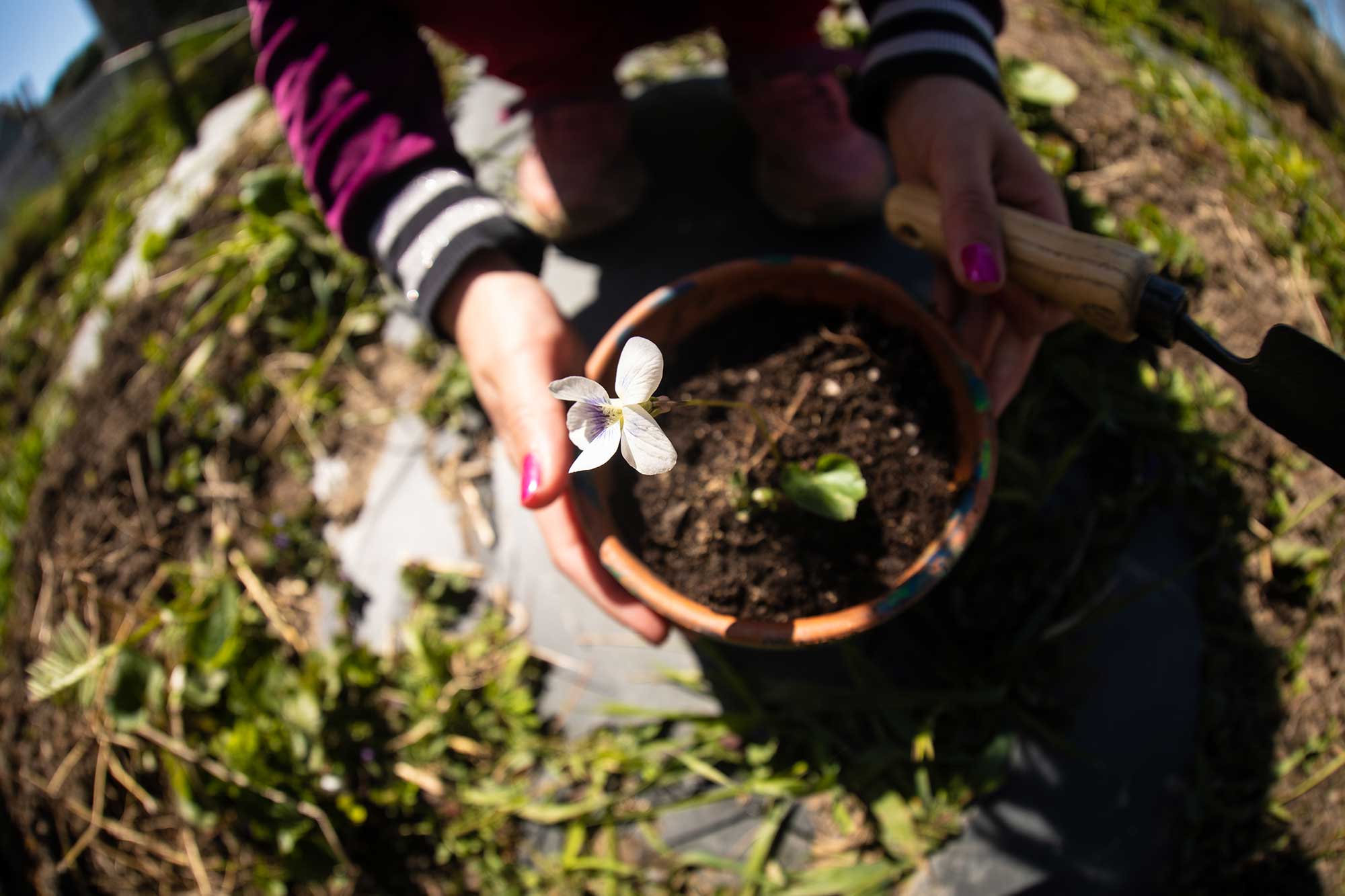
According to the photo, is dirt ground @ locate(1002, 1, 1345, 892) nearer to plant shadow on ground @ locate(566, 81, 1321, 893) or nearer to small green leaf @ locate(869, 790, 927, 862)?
plant shadow on ground @ locate(566, 81, 1321, 893)

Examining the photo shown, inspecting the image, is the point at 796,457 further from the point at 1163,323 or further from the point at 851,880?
the point at 851,880

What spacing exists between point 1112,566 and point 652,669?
2.69 feet

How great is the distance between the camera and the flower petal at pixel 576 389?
76cm

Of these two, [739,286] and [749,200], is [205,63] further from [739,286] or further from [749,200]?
[739,286]

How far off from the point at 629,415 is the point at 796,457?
0.42 meters

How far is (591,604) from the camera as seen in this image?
1.53 m

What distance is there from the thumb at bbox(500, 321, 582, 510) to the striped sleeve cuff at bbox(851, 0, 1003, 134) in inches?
25.0

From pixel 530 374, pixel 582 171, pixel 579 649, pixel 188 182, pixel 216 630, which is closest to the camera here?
pixel 530 374

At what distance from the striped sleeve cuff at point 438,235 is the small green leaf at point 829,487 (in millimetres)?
600

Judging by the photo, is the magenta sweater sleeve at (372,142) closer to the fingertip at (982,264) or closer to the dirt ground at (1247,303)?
the fingertip at (982,264)

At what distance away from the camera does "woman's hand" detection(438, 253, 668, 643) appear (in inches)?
41.4

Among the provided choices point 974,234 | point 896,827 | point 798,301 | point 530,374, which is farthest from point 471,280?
point 896,827

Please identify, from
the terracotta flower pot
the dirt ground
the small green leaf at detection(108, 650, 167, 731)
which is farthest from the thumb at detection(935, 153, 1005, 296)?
the small green leaf at detection(108, 650, 167, 731)

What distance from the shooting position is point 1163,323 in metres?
0.95
